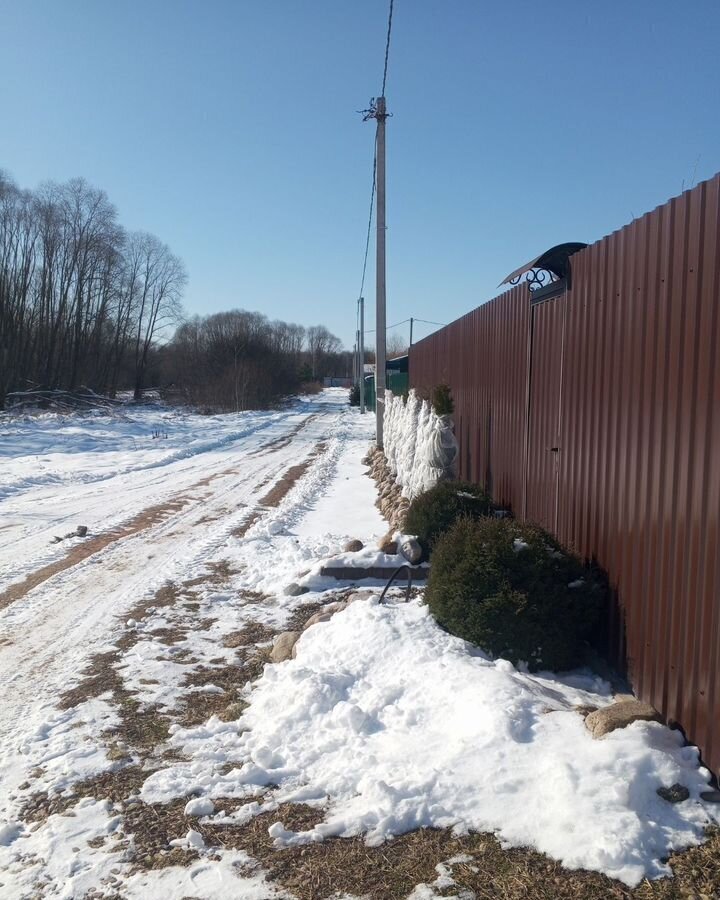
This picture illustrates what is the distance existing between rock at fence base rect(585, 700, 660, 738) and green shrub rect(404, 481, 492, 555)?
3.57 meters

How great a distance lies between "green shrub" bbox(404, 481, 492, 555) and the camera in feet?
24.5

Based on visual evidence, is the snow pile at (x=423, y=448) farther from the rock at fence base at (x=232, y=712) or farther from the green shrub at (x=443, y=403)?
the rock at fence base at (x=232, y=712)

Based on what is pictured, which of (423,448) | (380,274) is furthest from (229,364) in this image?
(423,448)

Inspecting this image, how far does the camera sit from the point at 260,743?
405cm

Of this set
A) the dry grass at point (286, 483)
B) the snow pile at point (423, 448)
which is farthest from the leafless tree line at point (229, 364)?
the snow pile at point (423, 448)

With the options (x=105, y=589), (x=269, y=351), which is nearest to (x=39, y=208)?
(x=269, y=351)

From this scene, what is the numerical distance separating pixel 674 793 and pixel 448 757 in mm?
1023

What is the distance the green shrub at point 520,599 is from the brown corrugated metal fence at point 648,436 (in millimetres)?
245

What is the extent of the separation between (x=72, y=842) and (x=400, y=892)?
1514 mm

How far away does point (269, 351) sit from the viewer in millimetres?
57094

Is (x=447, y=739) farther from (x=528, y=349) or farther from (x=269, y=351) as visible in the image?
(x=269, y=351)

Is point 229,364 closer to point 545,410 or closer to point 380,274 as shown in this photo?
point 380,274

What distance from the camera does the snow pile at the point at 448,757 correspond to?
9.98 ft

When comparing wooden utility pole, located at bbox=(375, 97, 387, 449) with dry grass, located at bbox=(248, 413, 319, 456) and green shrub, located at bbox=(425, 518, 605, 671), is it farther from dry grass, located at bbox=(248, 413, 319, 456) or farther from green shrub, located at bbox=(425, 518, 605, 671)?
green shrub, located at bbox=(425, 518, 605, 671)
